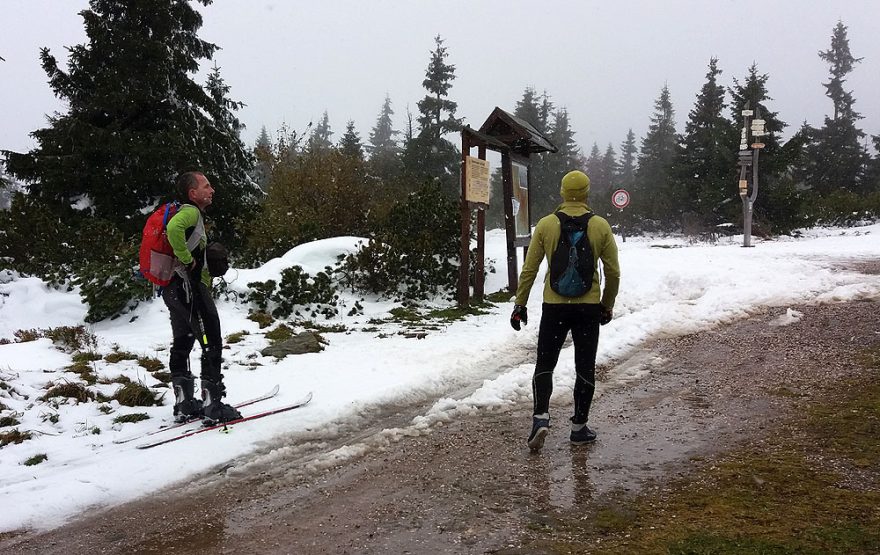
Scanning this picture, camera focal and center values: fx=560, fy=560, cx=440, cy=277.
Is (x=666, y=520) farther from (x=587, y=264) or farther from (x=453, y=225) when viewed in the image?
(x=453, y=225)

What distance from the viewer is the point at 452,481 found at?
3.79 metres

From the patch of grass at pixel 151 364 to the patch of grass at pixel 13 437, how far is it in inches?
73.9

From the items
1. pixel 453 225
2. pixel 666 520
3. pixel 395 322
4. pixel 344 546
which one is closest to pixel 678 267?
pixel 453 225

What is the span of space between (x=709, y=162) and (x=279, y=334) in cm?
3385

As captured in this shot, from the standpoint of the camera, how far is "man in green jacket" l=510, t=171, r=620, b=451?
427 centimetres

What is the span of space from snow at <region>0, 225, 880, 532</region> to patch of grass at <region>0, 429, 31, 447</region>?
0.07 metres

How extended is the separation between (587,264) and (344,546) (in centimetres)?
253

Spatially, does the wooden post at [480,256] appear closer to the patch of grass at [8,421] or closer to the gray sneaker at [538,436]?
the gray sneaker at [538,436]

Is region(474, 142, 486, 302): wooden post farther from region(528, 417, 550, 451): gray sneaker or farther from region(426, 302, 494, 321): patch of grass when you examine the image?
region(528, 417, 550, 451): gray sneaker

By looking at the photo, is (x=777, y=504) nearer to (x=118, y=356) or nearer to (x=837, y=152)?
(x=118, y=356)

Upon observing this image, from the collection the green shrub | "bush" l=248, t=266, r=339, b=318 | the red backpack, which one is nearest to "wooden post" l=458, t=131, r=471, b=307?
"bush" l=248, t=266, r=339, b=318

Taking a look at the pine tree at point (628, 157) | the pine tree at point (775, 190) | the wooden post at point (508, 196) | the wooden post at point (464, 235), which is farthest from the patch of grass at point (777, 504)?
the pine tree at point (628, 157)

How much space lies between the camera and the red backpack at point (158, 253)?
496cm

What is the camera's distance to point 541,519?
3.17 meters
